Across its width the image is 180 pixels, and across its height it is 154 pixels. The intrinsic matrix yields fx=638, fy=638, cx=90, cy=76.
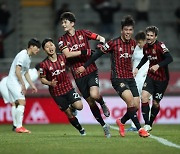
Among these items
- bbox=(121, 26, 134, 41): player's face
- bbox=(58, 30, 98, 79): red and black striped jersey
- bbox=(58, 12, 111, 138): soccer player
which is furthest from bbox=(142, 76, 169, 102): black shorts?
bbox=(121, 26, 134, 41): player's face

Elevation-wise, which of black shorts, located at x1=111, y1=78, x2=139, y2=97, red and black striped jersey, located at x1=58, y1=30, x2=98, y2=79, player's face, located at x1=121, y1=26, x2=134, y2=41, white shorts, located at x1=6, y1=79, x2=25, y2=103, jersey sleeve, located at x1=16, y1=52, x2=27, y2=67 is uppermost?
player's face, located at x1=121, y1=26, x2=134, y2=41

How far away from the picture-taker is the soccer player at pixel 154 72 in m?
12.5

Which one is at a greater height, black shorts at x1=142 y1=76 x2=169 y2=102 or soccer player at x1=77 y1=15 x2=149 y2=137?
soccer player at x1=77 y1=15 x2=149 y2=137

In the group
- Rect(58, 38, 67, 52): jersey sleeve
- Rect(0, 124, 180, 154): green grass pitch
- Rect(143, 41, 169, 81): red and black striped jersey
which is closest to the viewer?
Rect(0, 124, 180, 154): green grass pitch

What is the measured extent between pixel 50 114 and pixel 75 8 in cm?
643

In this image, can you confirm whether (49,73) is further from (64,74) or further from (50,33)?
(50,33)

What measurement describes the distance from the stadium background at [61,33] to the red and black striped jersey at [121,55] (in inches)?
297

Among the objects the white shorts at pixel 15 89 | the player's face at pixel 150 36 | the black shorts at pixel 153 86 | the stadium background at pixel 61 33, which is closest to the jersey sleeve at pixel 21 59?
the white shorts at pixel 15 89

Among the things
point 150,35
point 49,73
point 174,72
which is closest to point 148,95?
point 150,35

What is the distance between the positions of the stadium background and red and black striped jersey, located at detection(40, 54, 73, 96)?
7.14 metres

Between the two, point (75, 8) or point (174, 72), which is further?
point (75, 8)

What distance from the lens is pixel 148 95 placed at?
13.0 m

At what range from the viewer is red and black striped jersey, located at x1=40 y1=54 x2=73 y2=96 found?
12.4m

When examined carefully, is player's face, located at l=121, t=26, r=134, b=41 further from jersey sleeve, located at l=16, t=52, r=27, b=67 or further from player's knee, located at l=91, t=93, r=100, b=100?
jersey sleeve, located at l=16, t=52, r=27, b=67
